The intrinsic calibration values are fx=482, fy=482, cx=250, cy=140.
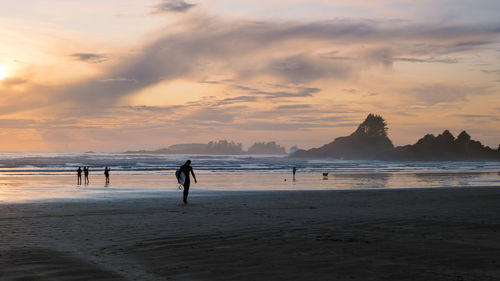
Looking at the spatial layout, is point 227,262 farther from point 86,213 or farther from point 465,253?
point 86,213

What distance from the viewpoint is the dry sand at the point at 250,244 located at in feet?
28.2

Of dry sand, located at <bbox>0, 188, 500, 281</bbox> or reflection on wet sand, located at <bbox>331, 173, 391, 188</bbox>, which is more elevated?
dry sand, located at <bbox>0, 188, 500, 281</bbox>

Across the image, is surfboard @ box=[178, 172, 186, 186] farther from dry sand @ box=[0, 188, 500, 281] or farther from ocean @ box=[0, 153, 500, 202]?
ocean @ box=[0, 153, 500, 202]

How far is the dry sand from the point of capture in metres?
8.60

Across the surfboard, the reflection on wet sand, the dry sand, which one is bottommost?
the reflection on wet sand

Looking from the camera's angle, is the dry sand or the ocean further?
the ocean

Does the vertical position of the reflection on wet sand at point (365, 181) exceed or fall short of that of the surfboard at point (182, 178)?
it falls short

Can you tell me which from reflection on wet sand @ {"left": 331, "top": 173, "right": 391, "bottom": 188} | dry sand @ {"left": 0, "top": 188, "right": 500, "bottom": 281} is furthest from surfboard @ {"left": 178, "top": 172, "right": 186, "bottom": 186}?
reflection on wet sand @ {"left": 331, "top": 173, "right": 391, "bottom": 188}

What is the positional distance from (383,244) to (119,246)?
621 cm

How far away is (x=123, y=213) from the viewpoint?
1847 centimetres

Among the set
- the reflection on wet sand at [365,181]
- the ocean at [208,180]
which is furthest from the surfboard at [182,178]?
the reflection on wet sand at [365,181]

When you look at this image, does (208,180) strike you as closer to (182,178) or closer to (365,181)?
(365,181)

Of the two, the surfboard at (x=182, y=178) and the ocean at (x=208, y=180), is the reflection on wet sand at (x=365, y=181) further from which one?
the surfboard at (x=182, y=178)

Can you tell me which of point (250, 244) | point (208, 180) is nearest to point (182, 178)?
point (250, 244)
